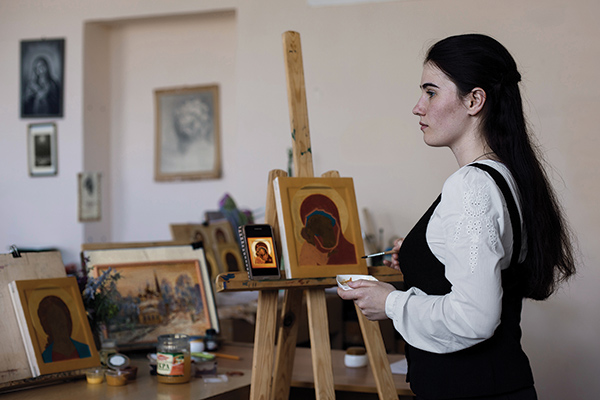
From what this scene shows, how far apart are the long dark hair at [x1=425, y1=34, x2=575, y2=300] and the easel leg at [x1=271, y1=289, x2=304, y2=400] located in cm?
93

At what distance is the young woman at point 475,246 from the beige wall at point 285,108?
2450 mm

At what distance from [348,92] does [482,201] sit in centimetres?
297

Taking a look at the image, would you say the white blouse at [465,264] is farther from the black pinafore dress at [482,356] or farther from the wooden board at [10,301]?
the wooden board at [10,301]

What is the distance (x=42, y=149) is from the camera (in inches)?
202

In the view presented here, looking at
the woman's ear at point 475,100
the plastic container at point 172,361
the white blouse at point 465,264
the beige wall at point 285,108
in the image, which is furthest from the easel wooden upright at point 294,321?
the beige wall at point 285,108

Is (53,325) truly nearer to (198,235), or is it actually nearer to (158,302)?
(158,302)

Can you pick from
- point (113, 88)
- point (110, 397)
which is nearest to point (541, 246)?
point (110, 397)

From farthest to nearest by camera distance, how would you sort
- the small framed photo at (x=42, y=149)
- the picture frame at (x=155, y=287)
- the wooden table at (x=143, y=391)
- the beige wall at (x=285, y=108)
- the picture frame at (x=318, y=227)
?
the small framed photo at (x=42, y=149), the beige wall at (x=285, y=108), the picture frame at (x=155, y=287), the picture frame at (x=318, y=227), the wooden table at (x=143, y=391)

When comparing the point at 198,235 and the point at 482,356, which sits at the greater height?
the point at 198,235

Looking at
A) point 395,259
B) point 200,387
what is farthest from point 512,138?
point 200,387

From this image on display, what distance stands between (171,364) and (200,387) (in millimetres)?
115

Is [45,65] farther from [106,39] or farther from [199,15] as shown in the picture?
[199,15]

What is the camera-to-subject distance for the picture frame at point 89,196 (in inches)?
198

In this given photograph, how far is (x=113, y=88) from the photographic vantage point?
17.4ft
